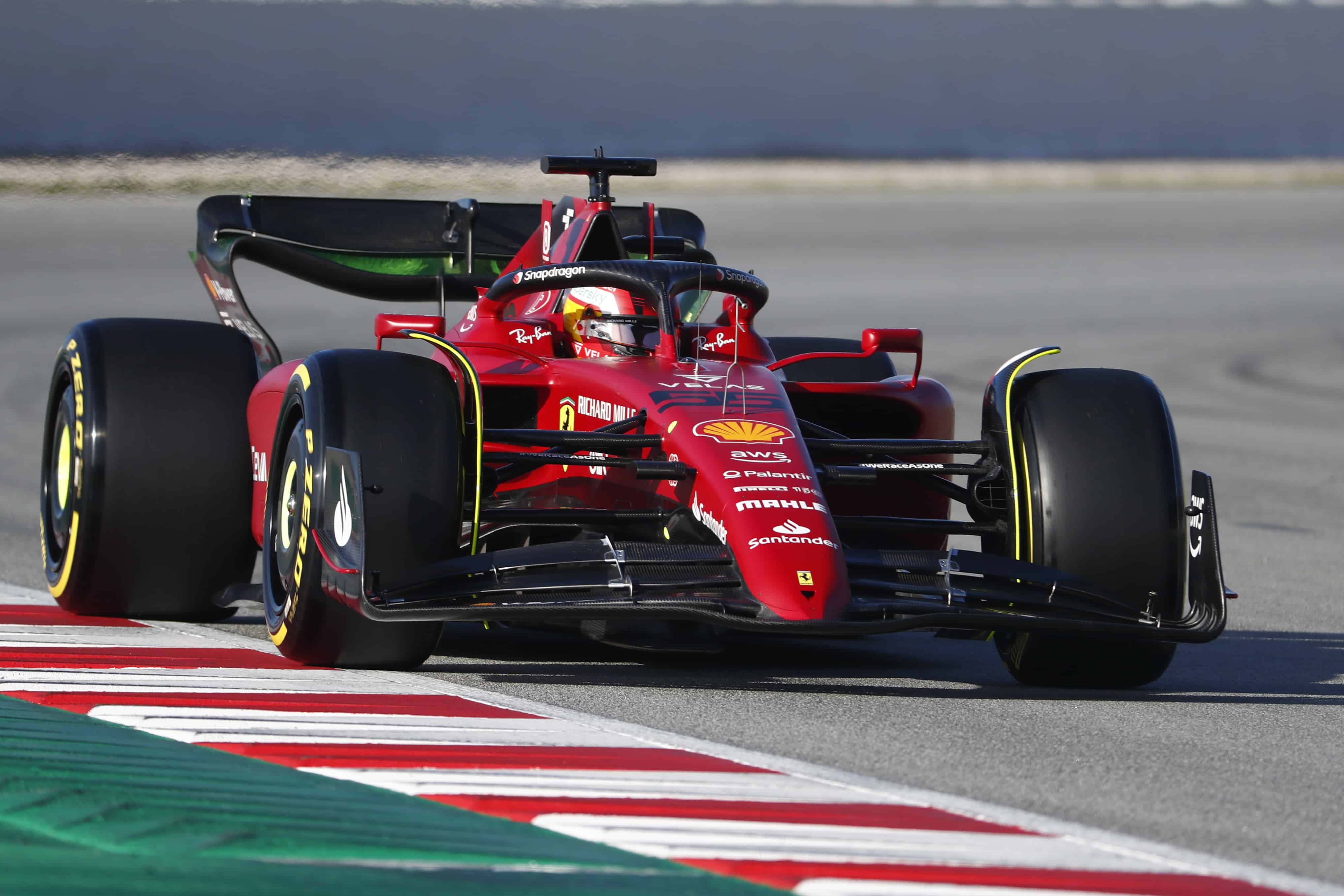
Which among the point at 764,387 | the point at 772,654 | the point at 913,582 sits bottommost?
the point at 772,654

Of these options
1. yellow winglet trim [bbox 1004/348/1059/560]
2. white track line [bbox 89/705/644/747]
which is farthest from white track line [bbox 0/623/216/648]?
yellow winglet trim [bbox 1004/348/1059/560]

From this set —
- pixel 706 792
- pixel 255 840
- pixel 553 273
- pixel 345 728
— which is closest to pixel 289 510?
pixel 553 273

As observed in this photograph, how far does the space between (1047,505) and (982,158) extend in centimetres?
4113

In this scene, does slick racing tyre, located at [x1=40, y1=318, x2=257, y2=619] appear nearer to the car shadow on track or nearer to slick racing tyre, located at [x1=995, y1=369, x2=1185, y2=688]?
the car shadow on track

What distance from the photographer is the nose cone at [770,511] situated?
540cm

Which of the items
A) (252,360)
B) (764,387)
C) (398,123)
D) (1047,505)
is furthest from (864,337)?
(398,123)

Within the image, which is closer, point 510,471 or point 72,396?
point 510,471

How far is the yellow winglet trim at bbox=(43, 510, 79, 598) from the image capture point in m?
7.25

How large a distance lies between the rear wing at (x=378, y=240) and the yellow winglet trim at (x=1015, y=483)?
9.10ft

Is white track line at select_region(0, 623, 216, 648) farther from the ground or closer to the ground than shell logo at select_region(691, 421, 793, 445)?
closer to the ground

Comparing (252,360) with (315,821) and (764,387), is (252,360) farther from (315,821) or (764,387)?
(315,821)

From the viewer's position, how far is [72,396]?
296 inches

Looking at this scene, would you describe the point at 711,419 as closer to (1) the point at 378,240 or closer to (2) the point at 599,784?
(2) the point at 599,784

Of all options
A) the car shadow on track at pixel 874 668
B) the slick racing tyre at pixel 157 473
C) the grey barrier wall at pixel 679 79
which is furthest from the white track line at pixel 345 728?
the grey barrier wall at pixel 679 79
